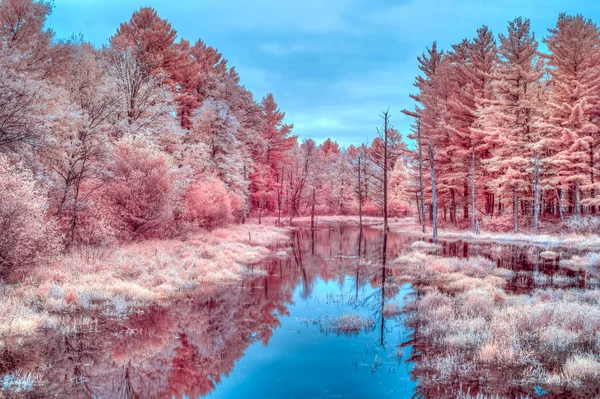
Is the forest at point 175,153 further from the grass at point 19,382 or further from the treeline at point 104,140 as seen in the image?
the grass at point 19,382

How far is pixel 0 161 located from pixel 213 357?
29.7ft

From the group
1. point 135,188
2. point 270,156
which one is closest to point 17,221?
point 135,188

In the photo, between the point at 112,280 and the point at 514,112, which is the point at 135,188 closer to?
the point at 112,280

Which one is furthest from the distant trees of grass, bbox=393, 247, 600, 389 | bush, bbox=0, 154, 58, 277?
grass, bbox=393, 247, 600, 389

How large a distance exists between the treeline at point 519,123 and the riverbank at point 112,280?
21.4 metres

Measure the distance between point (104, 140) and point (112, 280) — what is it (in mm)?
9272

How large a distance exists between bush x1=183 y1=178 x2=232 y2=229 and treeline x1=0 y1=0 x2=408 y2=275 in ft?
0.32

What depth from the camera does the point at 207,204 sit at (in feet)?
94.0

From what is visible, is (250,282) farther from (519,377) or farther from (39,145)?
(519,377)

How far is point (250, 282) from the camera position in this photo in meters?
16.4

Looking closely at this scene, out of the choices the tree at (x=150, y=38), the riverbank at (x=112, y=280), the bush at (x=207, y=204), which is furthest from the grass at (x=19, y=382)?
the tree at (x=150, y=38)

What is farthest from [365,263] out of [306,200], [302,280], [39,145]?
[306,200]

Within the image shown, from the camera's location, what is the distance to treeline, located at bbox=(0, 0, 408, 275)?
44.6 ft

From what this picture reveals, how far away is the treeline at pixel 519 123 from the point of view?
3097 cm
